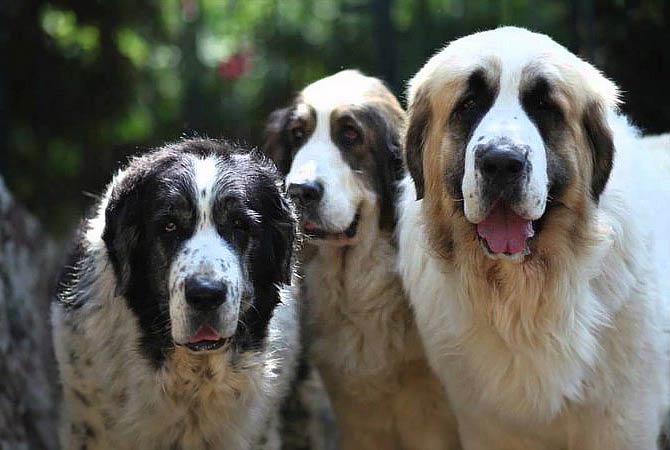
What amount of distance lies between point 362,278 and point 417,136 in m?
0.93

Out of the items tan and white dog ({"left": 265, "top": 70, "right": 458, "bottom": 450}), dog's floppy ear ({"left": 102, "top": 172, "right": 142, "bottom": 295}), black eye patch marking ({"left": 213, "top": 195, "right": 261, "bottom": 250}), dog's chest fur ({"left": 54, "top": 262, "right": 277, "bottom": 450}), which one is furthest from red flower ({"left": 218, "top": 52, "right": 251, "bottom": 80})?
black eye patch marking ({"left": 213, "top": 195, "right": 261, "bottom": 250})

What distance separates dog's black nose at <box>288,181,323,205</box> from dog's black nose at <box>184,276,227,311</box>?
0.83m

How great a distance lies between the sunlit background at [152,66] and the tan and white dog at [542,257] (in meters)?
3.01

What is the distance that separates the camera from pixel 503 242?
4.14 m

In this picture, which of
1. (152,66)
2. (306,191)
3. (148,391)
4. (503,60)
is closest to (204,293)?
(148,391)

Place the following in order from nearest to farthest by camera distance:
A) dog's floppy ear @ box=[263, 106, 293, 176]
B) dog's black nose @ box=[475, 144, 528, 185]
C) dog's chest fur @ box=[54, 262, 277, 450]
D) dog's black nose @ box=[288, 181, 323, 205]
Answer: dog's black nose @ box=[475, 144, 528, 185] < dog's chest fur @ box=[54, 262, 277, 450] < dog's black nose @ box=[288, 181, 323, 205] < dog's floppy ear @ box=[263, 106, 293, 176]

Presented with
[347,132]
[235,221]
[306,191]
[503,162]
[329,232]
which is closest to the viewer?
[503,162]

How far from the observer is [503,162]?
3.94m

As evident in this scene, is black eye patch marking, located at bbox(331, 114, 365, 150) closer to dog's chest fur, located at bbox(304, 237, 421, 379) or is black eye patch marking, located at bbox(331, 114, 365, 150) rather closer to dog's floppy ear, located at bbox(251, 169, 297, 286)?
dog's chest fur, located at bbox(304, 237, 421, 379)

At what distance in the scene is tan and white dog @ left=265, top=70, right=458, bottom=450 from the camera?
5.16 meters

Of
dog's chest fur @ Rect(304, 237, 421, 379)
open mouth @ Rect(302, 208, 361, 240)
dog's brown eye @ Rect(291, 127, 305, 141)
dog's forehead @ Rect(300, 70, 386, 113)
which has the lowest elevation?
dog's chest fur @ Rect(304, 237, 421, 379)

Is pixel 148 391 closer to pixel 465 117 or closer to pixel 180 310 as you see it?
pixel 180 310

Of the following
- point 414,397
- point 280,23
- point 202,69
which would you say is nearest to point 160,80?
point 202,69

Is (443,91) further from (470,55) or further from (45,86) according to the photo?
(45,86)
